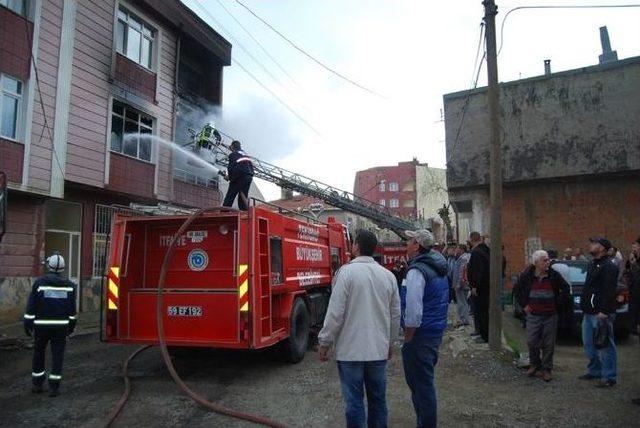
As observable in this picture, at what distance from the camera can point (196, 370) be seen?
7.77m

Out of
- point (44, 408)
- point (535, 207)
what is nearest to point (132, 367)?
point (44, 408)

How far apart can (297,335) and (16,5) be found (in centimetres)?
1085

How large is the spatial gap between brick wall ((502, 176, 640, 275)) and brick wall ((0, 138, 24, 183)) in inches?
524

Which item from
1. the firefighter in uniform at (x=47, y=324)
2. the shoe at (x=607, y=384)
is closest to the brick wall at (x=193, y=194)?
the firefighter in uniform at (x=47, y=324)

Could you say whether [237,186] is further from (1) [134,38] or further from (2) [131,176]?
(1) [134,38]

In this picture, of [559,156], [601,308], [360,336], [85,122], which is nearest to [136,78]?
[85,122]

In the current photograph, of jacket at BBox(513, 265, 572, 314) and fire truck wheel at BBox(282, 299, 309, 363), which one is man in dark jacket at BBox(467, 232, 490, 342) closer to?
jacket at BBox(513, 265, 572, 314)

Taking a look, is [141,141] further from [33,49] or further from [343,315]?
[343,315]

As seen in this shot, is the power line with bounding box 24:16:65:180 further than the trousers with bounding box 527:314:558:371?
Yes

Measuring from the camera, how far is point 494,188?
8.62m

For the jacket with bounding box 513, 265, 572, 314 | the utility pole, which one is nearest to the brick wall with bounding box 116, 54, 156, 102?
the utility pole

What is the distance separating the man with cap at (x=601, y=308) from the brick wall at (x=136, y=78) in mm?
13764

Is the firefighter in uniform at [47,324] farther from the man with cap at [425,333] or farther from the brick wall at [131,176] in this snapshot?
the brick wall at [131,176]

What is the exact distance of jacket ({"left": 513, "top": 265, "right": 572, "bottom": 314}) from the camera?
23.1ft
